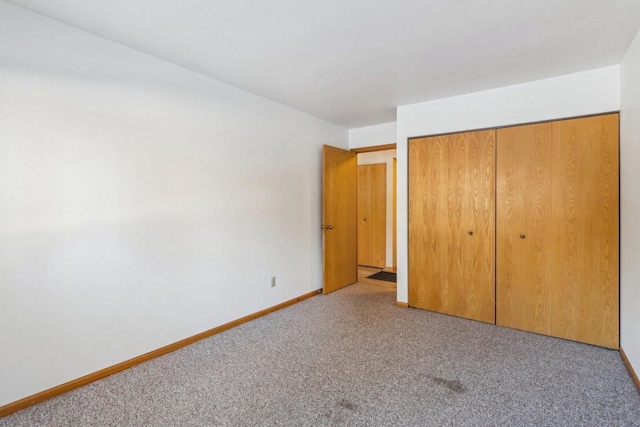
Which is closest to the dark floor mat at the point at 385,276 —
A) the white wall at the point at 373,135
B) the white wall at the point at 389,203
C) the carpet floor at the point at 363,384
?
the white wall at the point at 389,203

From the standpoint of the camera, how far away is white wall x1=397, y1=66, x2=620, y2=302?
2.71 meters

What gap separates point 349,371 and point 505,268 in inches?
76.5

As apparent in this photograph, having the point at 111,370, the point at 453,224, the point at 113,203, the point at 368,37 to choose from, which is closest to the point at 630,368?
the point at 453,224

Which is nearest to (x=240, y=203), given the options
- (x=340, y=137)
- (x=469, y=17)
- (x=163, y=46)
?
(x=163, y=46)

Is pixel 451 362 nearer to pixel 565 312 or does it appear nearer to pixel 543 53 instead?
pixel 565 312

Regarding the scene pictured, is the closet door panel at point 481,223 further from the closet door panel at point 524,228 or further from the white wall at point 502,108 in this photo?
the white wall at point 502,108

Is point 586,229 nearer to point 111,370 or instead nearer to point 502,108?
point 502,108

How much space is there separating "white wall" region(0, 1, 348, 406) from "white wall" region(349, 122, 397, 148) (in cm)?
167

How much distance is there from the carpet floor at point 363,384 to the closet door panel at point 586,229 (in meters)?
0.22

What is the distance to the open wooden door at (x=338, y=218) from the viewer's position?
422 cm

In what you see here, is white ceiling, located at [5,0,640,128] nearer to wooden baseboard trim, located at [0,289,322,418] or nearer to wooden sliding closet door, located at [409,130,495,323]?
wooden sliding closet door, located at [409,130,495,323]

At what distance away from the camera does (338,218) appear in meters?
4.44

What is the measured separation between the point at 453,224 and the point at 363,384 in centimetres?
202

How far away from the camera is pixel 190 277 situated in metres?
2.81
